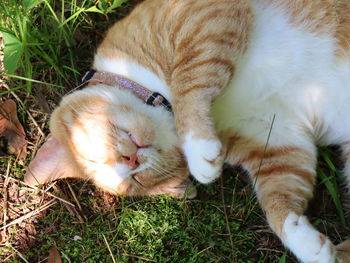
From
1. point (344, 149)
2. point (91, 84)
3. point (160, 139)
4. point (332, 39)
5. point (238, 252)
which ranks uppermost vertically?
point (332, 39)

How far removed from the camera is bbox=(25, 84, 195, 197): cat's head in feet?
7.06

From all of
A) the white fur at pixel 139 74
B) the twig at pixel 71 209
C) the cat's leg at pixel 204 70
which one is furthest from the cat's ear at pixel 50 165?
the cat's leg at pixel 204 70

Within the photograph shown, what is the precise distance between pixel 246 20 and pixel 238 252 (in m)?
1.20

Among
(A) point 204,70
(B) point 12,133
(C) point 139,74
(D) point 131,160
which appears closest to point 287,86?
(A) point 204,70

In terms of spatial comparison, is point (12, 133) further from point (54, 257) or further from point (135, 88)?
point (135, 88)

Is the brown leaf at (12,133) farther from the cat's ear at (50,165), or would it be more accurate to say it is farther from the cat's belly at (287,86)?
the cat's belly at (287,86)

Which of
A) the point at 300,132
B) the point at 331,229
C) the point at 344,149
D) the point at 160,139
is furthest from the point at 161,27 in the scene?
the point at 331,229

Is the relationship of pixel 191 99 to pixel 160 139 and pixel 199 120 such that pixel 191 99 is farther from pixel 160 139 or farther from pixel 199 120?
pixel 160 139

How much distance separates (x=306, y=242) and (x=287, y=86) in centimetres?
77

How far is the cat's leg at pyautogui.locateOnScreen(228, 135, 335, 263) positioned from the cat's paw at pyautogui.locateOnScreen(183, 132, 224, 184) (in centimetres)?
32

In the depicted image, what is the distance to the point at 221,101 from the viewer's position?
7.27 feet

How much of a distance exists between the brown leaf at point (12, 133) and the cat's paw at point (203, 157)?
1156 mm

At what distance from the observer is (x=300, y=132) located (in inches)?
89.6

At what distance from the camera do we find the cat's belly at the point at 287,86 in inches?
85.0
